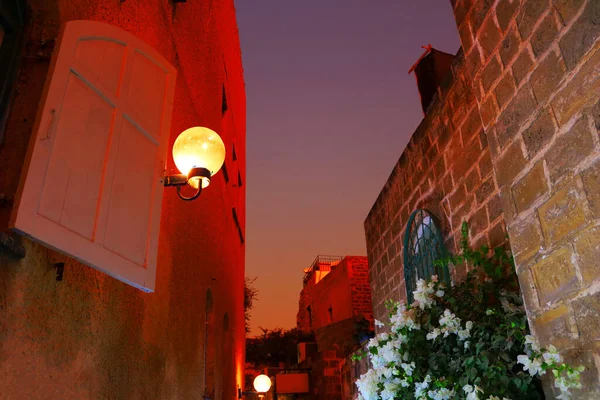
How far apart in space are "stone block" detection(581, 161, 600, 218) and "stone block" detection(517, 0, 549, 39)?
878mm

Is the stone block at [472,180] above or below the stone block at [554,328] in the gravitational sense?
above

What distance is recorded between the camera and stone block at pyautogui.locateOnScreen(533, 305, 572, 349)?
2100mm

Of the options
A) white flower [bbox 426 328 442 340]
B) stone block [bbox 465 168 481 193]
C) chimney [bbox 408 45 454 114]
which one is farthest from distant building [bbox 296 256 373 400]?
white flower [bbox 426 328 442 340]

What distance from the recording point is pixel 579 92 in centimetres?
206

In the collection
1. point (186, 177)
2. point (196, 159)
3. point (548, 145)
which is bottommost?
point (548, 145)

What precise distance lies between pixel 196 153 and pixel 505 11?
2.19m

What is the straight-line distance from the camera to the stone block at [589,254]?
1913 millimetres

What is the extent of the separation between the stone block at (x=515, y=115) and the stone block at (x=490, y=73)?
25cm

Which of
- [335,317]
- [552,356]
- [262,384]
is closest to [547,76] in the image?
[552,356]

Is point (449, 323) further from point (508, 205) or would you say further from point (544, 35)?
point (544, 35)

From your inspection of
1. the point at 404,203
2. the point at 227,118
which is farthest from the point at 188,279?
the point at 227,118

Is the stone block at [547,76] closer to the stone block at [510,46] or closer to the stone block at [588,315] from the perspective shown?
the stone block at [510,46]

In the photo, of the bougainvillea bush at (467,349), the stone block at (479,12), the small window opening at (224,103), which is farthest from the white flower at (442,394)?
the small window opening at (224,103)

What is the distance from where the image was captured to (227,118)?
8.66 meters
